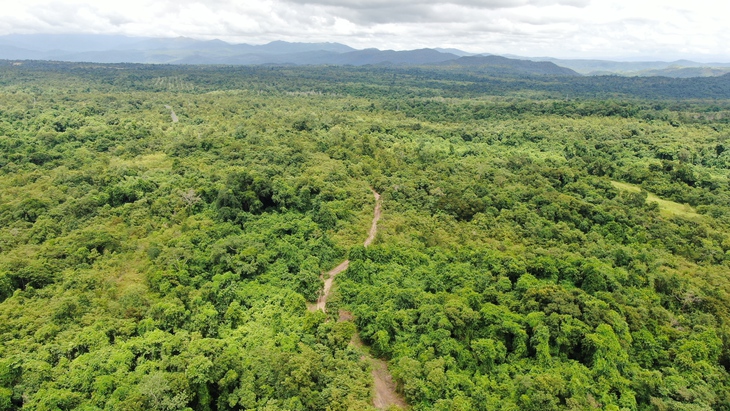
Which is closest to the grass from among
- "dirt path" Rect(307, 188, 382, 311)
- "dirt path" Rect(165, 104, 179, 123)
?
"dirt path" Rect(307, 188, 382, 311)

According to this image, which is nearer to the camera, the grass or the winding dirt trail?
the winding dirt trail

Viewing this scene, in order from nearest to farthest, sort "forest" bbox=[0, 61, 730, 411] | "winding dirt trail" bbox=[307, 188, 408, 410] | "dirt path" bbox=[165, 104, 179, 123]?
1. "forest" bbox=[0, 61, 730, 411]
2. "winding dirt trail" bbox=[307, 188, 408, 410]
3. "dirt path" bbox=[165, 104, 179, 123]

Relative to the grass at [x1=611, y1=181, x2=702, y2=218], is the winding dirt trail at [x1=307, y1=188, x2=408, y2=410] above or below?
below

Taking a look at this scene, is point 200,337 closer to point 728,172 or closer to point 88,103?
point 728,172

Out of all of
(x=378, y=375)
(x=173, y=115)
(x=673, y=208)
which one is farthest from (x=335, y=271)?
(x=173, y=115)

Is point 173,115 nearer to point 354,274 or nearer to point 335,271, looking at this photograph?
point 335,271

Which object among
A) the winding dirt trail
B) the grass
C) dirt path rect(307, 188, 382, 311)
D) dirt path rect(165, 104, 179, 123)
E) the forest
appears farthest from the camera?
dirt path rect(165, 104, 179, 123)

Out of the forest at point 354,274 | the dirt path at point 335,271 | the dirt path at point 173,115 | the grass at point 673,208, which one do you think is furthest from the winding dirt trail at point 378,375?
the dirt path at point 173,115

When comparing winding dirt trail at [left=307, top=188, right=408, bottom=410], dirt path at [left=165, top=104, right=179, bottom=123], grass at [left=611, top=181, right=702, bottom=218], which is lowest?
winding dirt trail at [left=307, top=188, right=408, bottom=410]

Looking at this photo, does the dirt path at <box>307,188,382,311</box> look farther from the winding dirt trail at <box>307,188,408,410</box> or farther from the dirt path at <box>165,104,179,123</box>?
the dirt path at <box>165,104,179,123</box>
